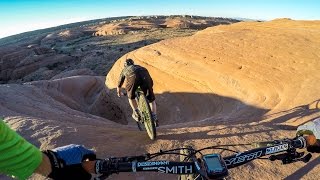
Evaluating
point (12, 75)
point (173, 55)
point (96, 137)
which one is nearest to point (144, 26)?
point (12, 75)

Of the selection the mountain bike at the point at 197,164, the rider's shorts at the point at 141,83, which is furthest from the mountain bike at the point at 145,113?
the mountain bike at the point at 197,164

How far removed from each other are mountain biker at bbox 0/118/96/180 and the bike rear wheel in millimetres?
4875

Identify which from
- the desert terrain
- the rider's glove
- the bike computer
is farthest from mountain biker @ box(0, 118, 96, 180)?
the desert terrain

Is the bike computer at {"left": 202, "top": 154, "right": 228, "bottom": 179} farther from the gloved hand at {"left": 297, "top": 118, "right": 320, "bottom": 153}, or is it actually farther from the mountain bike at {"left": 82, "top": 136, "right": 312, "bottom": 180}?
the gloved hand at {"left": 297, "top": 118, "right": 320, "bottom": 153}

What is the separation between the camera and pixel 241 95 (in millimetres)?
14062

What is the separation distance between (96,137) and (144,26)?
Answer: 79.4 metres

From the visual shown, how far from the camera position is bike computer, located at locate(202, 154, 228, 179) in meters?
2.78

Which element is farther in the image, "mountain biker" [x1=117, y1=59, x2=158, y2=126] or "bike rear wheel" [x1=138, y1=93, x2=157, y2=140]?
"mountain biker" [x1=117, y1=59, x2=158, y2=126]

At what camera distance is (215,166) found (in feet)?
9.25

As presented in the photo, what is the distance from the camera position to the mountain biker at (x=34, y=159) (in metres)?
2.63

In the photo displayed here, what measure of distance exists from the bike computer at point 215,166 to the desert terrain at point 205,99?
337cm

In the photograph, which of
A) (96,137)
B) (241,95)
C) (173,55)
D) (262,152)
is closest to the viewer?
(262,152)

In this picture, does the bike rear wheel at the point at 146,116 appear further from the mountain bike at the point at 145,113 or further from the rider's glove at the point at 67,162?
the rider's glove at the point at 67,162

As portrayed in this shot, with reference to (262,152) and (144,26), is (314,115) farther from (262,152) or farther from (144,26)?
(144,26)
